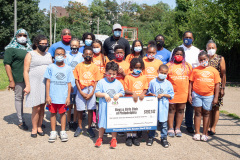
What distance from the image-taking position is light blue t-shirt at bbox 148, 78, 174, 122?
184 inches

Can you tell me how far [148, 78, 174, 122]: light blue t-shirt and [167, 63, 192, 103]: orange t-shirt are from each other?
1.10ft

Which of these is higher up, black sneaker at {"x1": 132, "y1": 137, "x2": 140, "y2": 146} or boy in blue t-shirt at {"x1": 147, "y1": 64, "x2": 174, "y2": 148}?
boy in blue t-shirt at {"x1": 147, "y1": 64, "x2": 174, "y2": 148}

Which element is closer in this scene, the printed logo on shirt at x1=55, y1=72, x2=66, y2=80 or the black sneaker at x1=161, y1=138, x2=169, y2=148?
the black sneaker at x1=161, y1=138, x2=169, y2=148

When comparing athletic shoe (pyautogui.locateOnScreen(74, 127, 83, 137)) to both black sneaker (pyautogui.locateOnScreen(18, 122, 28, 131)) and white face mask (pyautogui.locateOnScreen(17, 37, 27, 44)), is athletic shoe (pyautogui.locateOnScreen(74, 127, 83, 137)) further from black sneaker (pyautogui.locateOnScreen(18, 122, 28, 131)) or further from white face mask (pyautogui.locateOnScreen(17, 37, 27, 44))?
white face mask (pyautogui.locateOnScreen(17, 37, 27, 44))

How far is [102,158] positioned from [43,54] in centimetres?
265

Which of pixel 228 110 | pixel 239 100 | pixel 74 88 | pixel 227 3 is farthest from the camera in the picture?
pixel 227 3

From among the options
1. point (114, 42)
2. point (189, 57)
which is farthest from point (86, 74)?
point (189, 57)

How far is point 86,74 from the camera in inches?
191

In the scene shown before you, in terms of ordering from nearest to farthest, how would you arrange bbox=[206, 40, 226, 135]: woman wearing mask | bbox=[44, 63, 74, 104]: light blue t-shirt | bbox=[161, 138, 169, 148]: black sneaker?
bbox=[161, 138, 169, 148]: black sneaker → bbox=[44, 63, 74, 104]: light blue t-shirt → bbox=[206, 40, 226, 135]: woman wearing mask

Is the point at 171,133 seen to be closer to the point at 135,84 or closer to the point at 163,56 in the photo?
the point at 135,84

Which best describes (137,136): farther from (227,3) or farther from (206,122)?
(227,3)

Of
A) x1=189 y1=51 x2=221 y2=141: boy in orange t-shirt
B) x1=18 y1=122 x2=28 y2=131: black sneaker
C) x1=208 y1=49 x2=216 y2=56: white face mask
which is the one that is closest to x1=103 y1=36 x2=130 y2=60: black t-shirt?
x1=189 y1=51 x2=221 y2=141: boy in orange t-shirt

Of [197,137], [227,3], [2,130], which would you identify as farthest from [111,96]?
[227,3]

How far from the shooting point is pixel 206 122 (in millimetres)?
4977
